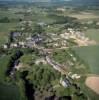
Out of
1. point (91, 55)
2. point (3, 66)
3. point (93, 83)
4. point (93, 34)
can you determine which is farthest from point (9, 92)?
point (93, 34)

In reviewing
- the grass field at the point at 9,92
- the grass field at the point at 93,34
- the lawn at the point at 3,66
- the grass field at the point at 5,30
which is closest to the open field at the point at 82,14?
the grass field at the point at 93,34

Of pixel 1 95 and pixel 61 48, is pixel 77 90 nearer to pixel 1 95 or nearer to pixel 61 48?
pixel 1 95

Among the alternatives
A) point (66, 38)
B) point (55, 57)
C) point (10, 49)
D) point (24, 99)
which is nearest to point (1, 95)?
point (24, 99)

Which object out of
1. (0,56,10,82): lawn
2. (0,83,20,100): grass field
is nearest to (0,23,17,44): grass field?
(0,56,10,82): lawn

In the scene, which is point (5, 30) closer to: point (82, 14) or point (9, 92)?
point (82, 14)

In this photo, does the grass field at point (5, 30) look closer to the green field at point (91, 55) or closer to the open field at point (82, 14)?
the green field at point (91, 55)

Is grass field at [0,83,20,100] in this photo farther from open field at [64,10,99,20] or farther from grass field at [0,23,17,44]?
open field at [64,10,99,20]
